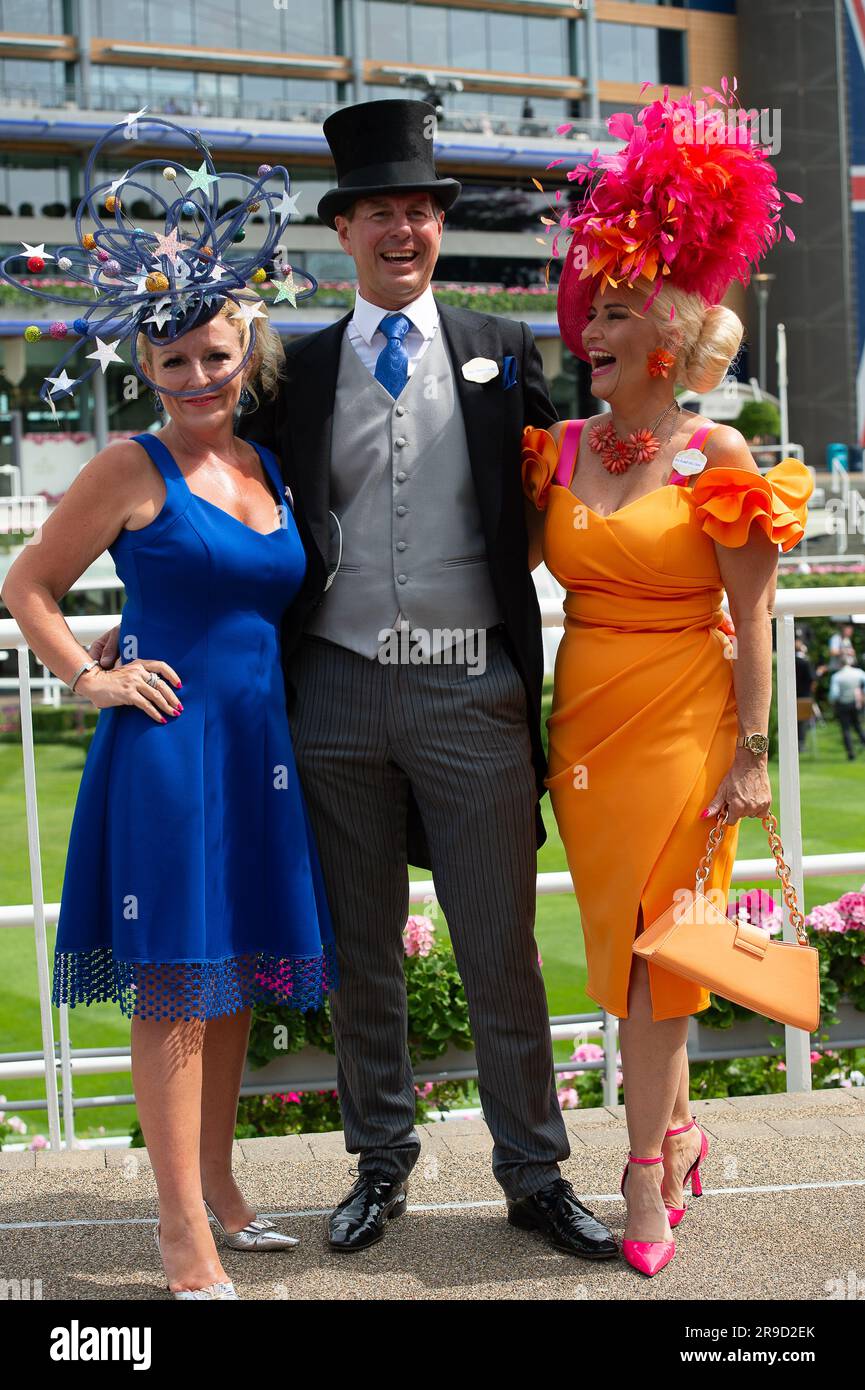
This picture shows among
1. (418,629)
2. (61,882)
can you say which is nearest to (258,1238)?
(418,629)

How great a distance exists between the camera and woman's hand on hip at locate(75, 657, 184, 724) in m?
2.67

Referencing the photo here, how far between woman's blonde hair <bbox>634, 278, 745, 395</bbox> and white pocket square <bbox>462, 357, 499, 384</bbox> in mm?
315

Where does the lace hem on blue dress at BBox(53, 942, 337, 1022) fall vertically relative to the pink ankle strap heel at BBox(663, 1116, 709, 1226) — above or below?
above

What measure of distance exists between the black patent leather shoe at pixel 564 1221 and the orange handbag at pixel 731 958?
19.8 inches

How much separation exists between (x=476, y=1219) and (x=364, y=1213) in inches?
9.1

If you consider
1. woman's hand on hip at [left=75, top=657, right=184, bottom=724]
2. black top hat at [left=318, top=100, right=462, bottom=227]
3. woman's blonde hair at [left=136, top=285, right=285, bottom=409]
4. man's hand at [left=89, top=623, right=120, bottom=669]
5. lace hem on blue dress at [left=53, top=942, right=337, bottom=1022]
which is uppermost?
black top hat at [left=318, top=100, right=462, bottom=227]

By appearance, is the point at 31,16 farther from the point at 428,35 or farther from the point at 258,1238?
the point at 258,1238

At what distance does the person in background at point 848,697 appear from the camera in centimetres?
1814

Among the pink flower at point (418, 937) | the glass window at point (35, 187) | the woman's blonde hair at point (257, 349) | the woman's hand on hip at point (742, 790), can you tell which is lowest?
the pink flower at point (418, 937)

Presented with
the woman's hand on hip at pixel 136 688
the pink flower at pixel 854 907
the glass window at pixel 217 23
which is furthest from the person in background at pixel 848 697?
the glass window at pixel 217 23

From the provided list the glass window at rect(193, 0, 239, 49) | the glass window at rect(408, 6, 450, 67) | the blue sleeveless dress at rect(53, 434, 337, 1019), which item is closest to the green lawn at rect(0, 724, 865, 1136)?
the blue sleeveless dress at rect(53, 434, 337, 1019)

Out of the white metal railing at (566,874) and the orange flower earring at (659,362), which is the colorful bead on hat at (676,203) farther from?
the white metal railing at (566,874)

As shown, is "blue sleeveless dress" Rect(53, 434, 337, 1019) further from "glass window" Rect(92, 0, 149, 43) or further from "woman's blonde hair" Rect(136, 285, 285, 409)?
"glass window" Rect(92, 0, 149, 43)
